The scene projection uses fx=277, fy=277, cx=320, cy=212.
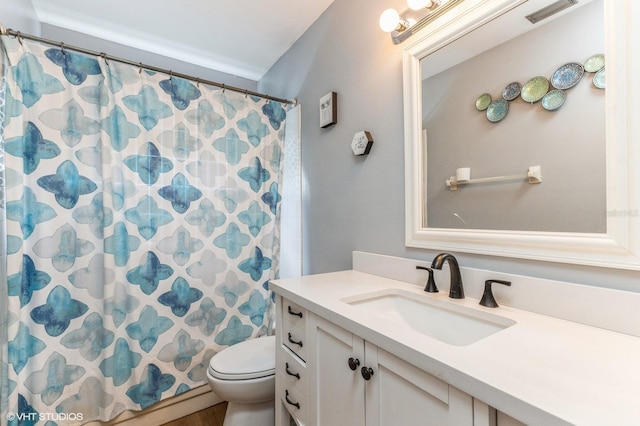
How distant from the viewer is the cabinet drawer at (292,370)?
3.27 ft

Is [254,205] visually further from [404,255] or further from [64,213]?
[404,255]

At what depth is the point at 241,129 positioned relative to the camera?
1.93 metres

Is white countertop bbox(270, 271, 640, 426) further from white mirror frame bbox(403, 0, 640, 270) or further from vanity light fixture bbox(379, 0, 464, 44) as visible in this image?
vanity light fixture bbox(379, 0, 464, 44)

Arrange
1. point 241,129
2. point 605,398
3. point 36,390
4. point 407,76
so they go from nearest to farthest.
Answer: point 605,398
point 407,76
point 36,390
point 241,129

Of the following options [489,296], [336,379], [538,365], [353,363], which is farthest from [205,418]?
[538,365]

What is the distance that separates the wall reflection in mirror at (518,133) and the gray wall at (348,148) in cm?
14

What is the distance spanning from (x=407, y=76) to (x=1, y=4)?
5.99ft

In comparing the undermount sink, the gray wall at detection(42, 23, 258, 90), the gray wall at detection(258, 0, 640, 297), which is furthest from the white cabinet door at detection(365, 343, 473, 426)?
the gray wall at detection(42, 23, 258, 90)

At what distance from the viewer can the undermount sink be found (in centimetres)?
82

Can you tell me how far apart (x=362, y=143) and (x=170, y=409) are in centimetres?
193

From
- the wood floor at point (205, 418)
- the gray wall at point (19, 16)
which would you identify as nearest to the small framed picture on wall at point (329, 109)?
the gray wall at point (19, 16)

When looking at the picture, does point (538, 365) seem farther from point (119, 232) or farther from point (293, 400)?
point (119, 232)

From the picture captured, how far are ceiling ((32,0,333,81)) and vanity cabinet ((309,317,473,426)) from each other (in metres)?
1.83

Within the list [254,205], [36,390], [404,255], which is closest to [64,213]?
[36,390]
